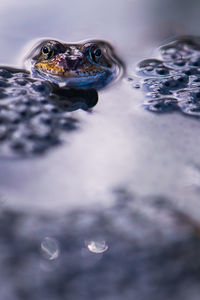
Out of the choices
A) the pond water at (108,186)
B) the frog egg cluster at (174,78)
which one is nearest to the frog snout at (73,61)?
the pond water at (108,186)

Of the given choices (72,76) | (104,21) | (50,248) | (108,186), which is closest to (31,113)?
(72,76)

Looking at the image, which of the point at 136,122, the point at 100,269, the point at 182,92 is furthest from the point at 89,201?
the point at 182,92

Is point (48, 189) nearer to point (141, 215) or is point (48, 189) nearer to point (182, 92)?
point (141, 215)

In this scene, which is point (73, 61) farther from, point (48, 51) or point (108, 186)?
point (108, 186)

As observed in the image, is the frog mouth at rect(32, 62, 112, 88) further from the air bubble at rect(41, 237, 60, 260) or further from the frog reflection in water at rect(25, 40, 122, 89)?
the air bubble at rect(41, 237, 60, 260)

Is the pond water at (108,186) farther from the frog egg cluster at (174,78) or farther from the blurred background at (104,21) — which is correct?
the blurred background at (104,21)

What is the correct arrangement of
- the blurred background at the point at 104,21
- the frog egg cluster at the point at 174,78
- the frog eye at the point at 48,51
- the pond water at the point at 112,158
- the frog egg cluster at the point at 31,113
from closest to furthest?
the pond water at the point at 112,158, the frog egg cluster at the point at 31,113, the frog egg cluster at the point at 174,78, the frog eye at the point at 48,51, the blurred background at the point at 104,21
